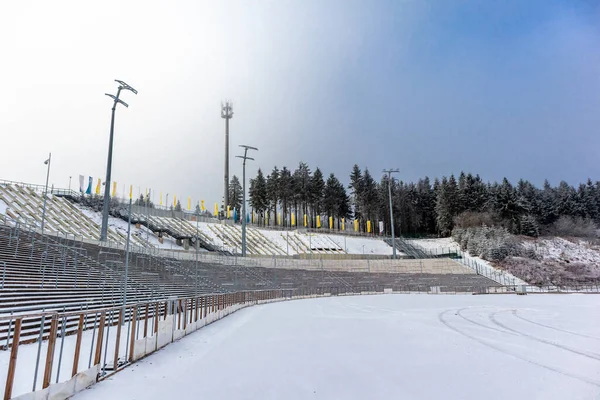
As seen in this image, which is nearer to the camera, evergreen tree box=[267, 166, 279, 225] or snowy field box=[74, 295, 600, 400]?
snowy field box=[74, 295, 600, 400]

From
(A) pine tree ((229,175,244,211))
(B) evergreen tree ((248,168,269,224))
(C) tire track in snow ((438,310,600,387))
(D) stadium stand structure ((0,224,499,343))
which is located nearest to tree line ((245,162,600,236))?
(B) evergreen tree ((248,168,269,224))

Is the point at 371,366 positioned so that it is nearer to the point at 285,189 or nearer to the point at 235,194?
the point at 285,189

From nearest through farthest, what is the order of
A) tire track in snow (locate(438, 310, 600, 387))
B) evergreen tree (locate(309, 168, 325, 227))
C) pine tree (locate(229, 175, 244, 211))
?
tire track in snow (locate(438, 310, 600, 387)), evergreen tree (locate(309, 168, 325, 227)), pine tree (locate(229, 175, 244, 211))

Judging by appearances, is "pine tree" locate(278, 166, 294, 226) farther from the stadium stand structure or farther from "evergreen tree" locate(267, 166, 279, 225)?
the stadium stand structure

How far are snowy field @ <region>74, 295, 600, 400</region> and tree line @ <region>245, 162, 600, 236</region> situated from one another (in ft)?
243

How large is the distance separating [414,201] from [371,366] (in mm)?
97868

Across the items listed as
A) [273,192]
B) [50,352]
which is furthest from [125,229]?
[273,192]

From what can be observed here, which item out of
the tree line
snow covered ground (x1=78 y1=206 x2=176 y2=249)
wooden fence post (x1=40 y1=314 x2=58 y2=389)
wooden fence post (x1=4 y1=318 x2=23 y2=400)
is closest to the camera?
wooden fence post (x1=4 y1=318 x2=23 y2=400)

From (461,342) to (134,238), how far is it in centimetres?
4288

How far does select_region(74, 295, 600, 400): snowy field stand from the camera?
6207 mm

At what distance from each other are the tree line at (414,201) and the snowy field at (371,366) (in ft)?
243

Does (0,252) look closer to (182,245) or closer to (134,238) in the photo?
(134,238)

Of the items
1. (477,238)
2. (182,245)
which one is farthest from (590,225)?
(182,245)

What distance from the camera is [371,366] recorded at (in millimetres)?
8148
